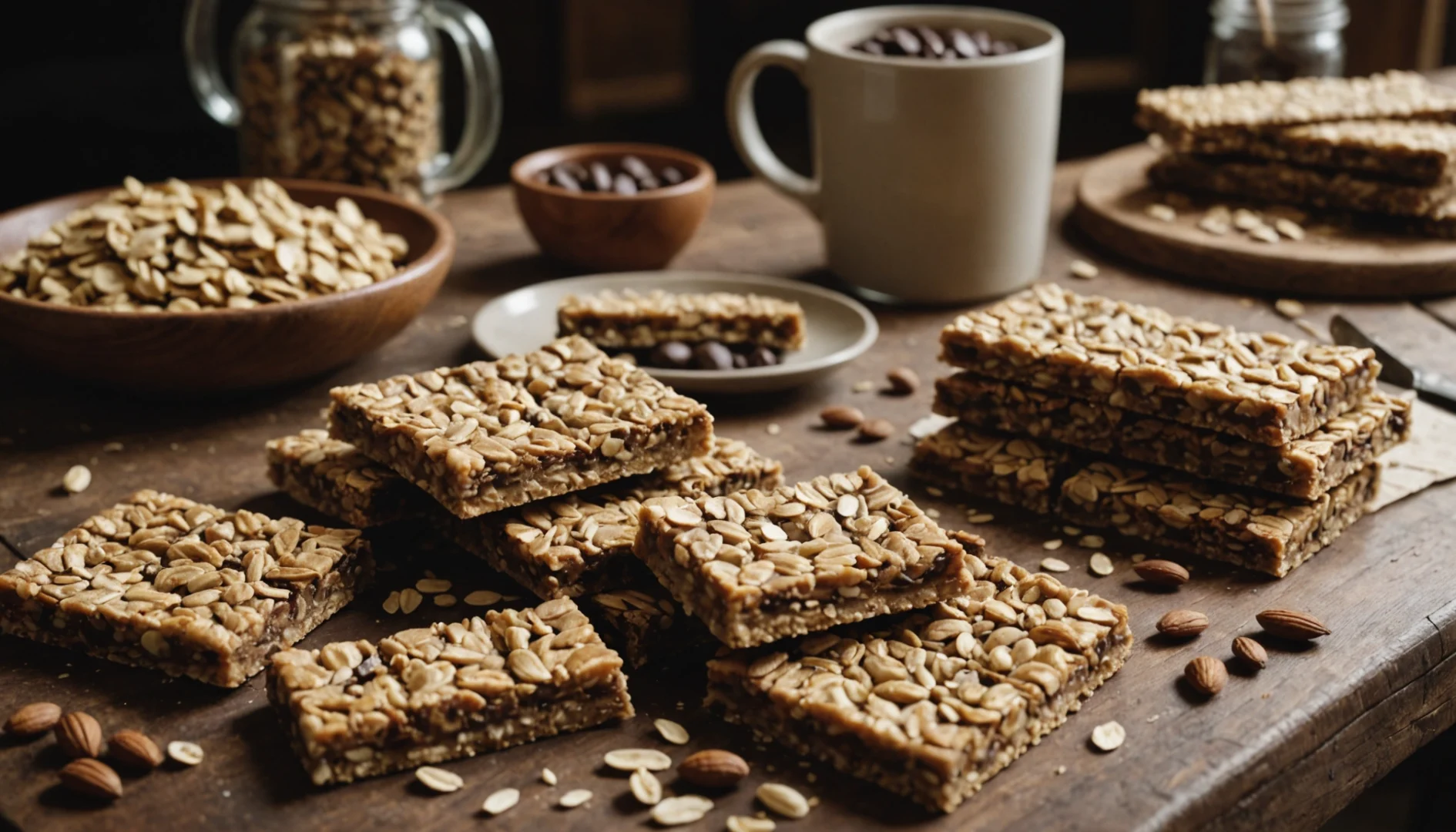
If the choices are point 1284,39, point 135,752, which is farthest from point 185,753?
point 1284,39

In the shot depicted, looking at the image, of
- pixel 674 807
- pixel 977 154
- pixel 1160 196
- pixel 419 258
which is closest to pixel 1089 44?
pixel 1160 196

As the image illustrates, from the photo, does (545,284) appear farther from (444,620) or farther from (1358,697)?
(1358,697)

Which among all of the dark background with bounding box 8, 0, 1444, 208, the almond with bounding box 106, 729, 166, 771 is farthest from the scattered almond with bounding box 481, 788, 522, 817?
the dark background with bounding box 8, 0, 1444, 208

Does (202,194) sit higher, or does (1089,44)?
(202,194)

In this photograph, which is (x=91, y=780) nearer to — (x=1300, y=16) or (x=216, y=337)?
(x=216, y=337)

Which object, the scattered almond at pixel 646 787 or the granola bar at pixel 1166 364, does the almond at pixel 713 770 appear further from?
the granola bar at pixel 1166 364

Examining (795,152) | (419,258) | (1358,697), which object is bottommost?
(795,152)
